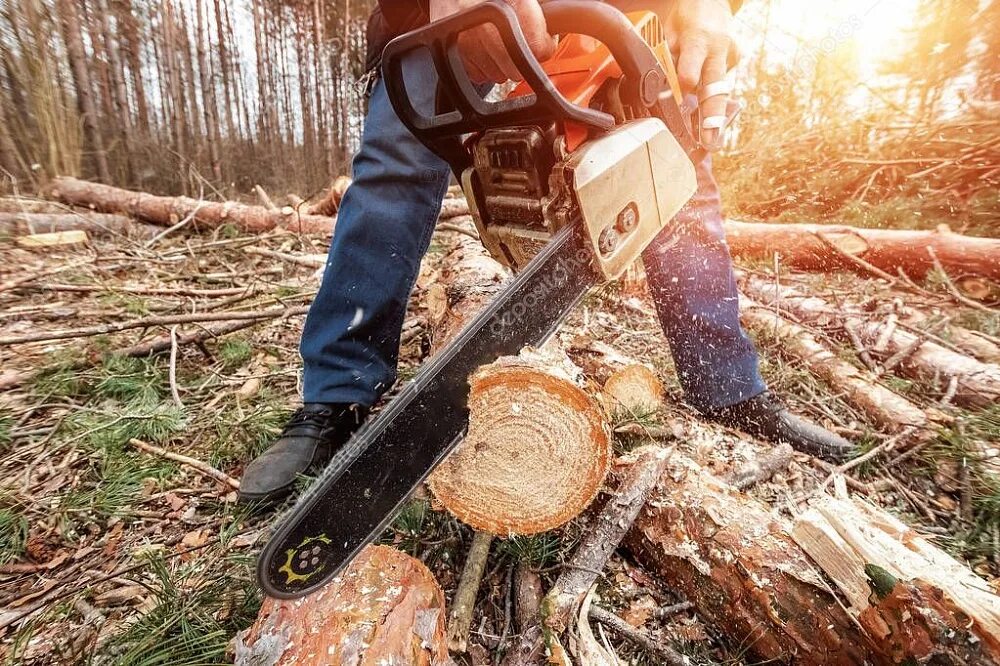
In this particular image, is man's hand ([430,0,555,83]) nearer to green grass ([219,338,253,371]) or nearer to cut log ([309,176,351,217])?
green grass ([219,338,253,371])

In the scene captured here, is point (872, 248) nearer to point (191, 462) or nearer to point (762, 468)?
point (762, 468)

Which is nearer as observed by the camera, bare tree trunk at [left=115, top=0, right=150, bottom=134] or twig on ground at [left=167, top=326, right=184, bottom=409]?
twig on ground at [left=167, top=326, right=184, bottom=409]

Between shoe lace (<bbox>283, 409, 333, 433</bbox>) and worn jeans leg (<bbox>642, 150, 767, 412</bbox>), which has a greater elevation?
worn jeans leg (<bbox>642, 150, 767, 412</bbox>)

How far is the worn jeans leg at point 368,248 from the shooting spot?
5.60 feet

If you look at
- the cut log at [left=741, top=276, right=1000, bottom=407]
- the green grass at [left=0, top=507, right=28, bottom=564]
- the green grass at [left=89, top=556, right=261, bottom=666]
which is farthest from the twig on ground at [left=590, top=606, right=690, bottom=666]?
the cut log at [left=741, top=276, right=1000, bottom=407]

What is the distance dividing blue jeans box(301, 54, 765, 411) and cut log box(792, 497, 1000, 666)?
0.91m

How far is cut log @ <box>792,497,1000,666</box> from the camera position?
30.7 inches

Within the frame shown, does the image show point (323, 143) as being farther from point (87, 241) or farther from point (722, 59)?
point (722, 59)

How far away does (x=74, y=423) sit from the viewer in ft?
6.00

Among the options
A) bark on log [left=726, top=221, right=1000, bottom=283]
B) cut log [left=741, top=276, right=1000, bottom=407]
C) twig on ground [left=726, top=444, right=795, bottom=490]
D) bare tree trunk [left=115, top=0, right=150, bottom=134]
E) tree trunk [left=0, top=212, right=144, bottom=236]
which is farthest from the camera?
bare tree trunk [left=115, top=0, right=150, bottom=134]

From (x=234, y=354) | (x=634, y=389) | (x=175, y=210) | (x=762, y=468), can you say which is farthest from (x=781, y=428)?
(x=175, y=210)

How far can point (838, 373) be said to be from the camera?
2.21 m

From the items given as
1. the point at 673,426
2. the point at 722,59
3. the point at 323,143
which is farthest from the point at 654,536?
the point at 323,143

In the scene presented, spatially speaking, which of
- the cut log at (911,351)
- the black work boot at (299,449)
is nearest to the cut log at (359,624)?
the black work boot at (299,449)
